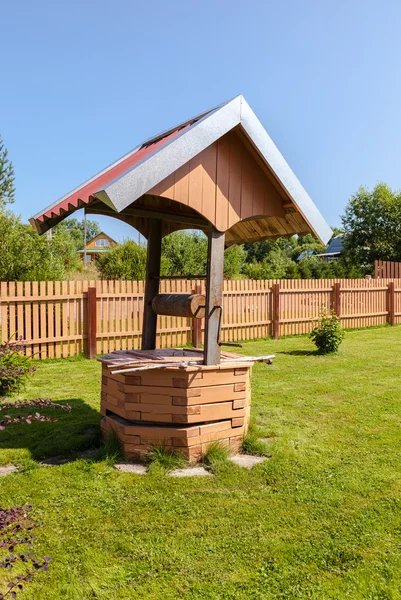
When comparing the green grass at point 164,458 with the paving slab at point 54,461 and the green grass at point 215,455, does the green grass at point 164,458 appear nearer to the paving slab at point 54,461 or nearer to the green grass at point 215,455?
the green grass at point 215,455

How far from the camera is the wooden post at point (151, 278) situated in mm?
5316

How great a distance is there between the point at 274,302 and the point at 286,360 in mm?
3774

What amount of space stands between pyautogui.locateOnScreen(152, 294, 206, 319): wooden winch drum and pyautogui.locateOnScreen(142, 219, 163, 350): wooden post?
0.31 meters

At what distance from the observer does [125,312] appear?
10.6m

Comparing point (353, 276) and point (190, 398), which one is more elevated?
point (353, 276)

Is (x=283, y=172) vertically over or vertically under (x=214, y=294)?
over

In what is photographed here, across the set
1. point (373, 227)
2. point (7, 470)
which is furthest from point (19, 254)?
point (373, 227)

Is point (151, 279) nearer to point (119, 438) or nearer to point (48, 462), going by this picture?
point (119, 438)

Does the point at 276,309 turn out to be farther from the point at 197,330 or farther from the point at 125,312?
the point at 125,312

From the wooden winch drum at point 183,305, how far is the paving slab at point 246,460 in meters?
1.31

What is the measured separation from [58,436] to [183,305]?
1853 millimetres

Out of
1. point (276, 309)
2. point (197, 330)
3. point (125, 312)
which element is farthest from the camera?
point (276, 309)

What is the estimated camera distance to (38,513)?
10.8 feet

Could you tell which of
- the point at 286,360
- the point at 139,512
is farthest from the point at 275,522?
the point at 286,360
